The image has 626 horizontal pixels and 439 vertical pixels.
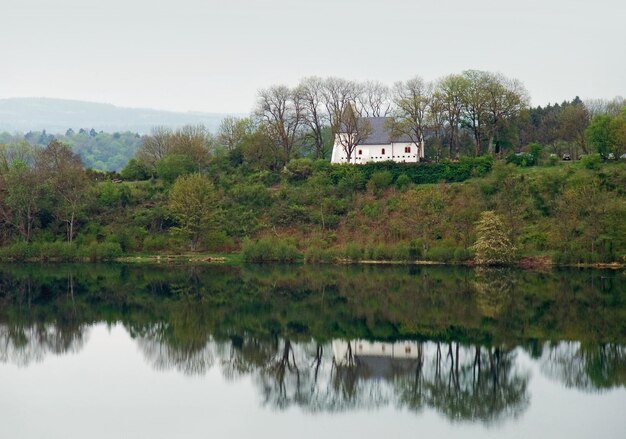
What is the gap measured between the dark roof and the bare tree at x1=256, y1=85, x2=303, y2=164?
5.69 metres

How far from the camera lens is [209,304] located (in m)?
39.8

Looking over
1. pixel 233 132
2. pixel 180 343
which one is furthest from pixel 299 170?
pixel 180 343

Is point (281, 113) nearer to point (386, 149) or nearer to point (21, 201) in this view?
point (386, 149)

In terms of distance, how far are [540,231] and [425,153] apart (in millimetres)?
18104

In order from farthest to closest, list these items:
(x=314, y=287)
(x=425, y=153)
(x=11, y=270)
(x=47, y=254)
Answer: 1. (x=425, y=153)
2. (x=47, y=254)
3. (x=11, y=270)
4. (x=314, y=287)

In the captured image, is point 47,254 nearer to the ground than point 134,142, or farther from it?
nearer to the ground

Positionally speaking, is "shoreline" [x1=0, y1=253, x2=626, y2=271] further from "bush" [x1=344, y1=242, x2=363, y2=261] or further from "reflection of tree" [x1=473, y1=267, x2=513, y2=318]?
"reflection of tree" [x1=473, y1=267, x2=513, y2=318]

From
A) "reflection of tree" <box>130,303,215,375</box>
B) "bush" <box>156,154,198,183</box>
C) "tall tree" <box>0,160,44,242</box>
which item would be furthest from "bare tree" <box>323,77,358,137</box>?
"reflection of tree" <box>130,303,215,375</box>

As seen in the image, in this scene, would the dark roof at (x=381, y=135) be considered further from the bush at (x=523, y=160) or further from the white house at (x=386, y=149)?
the bush at (x=523, y=160)

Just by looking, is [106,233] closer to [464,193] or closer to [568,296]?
[464,193]

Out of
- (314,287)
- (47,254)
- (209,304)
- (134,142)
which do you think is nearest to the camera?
(209,304)

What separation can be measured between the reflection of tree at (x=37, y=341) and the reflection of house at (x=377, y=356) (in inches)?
345

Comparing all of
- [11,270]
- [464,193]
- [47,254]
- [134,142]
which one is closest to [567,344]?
[464,193]

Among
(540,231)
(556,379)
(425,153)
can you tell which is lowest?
(556,379)
